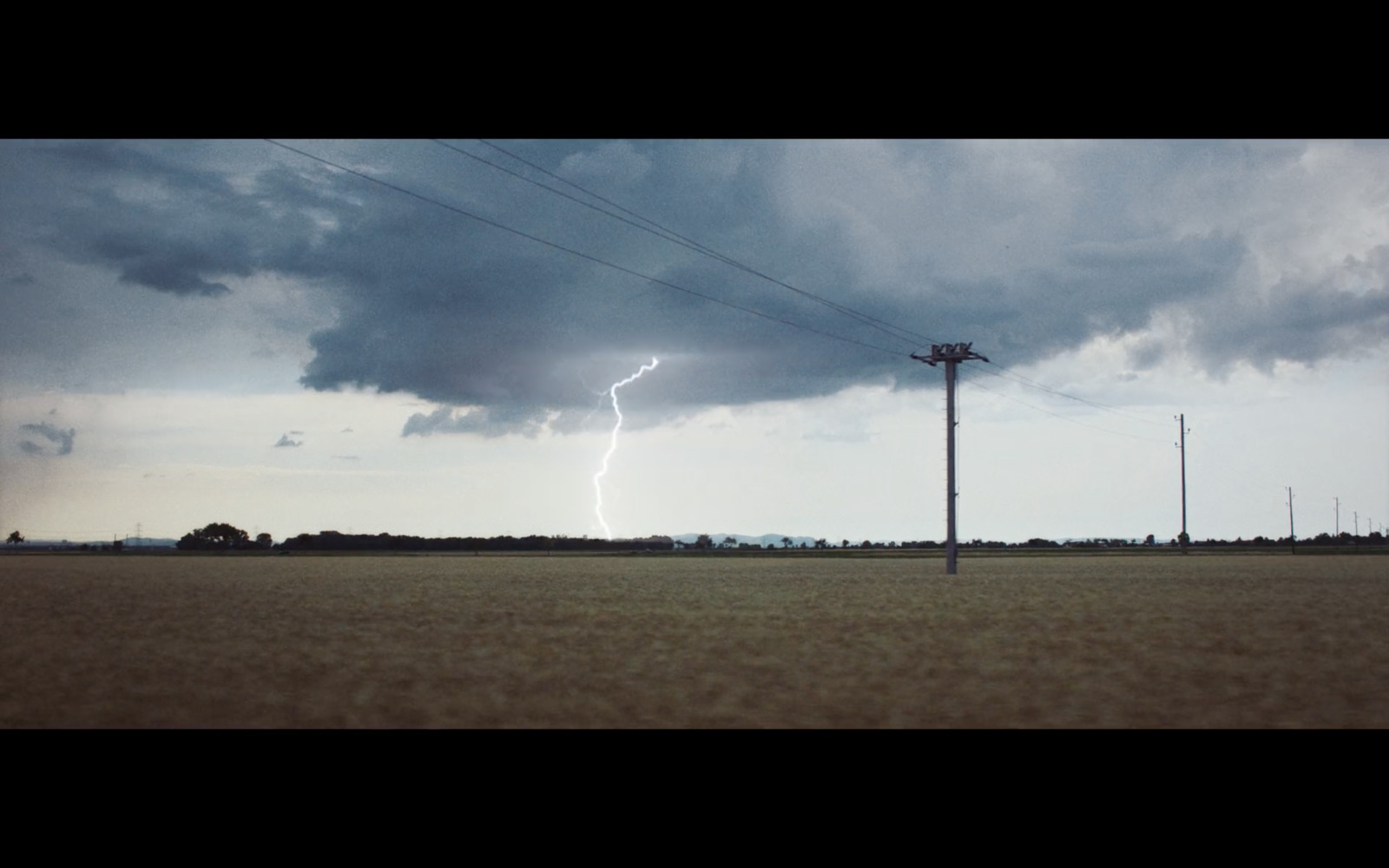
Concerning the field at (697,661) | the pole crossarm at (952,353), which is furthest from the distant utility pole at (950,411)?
the field at (697,661)

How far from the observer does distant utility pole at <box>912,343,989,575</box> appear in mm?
42969

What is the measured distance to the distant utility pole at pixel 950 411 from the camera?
1692 inches

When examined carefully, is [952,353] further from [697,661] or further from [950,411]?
[697,661]

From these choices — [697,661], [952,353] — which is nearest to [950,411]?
[952,353]

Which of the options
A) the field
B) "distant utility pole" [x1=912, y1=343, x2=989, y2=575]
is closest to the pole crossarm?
"distant utility pole" [x1=912, y1=343, x2=989, y2=575]

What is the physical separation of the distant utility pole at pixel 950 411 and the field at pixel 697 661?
1572cm

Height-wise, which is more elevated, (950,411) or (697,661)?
(950,411)

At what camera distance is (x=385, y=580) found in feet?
127

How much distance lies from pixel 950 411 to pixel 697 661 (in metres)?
32.7

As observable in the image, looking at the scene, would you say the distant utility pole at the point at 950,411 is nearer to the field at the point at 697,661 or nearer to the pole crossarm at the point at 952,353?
the pole crossarm at the point at 952,353

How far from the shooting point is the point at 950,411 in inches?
1709

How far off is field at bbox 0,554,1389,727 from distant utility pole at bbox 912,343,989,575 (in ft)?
51.6
